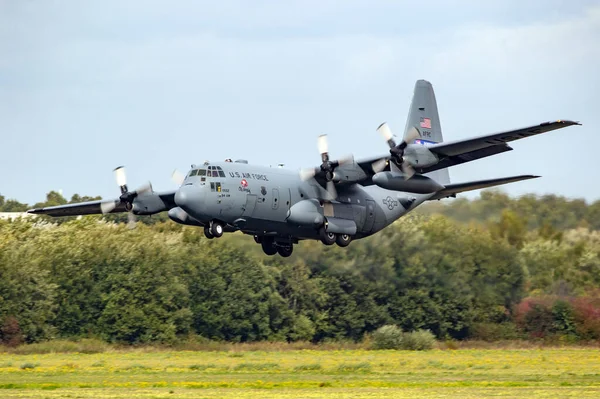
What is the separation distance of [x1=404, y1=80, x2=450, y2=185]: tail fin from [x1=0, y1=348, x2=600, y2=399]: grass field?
20.5 feet

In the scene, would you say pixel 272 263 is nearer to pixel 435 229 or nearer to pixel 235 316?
pixel 235 316

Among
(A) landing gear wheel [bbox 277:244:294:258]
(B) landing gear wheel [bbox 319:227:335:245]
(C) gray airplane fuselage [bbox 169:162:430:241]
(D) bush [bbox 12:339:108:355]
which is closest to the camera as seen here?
(C) gray airplane fuselage [bbox 169:162:430:241]

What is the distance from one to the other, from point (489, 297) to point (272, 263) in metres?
10.4

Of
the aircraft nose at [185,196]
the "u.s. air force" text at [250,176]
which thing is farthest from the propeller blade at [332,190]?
the aircraft nose at [185,196]

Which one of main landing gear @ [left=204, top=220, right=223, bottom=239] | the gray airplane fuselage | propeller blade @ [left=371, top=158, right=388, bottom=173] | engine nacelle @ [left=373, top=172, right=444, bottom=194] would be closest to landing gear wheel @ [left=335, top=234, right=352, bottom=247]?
the gray airplane fuselage

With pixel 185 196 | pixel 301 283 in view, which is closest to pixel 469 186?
pixel 185 196

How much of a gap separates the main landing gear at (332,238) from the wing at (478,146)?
3142 mm

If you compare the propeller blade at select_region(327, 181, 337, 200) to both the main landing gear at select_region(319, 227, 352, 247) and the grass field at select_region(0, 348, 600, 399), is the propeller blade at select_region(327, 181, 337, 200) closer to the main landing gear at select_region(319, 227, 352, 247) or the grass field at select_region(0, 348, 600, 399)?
the main landing gear at select_region(319, 227, 352, 247)

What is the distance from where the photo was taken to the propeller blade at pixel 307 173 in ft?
Answer: 107

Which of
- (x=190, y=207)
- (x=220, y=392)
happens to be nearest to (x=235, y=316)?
(x=190, y=207)

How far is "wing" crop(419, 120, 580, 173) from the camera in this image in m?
29.2

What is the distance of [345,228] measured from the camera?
32.8m

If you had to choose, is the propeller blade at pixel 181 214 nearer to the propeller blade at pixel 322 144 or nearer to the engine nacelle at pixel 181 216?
the engine nacelle at pixel 181 216

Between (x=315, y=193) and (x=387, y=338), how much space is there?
10889 mm
